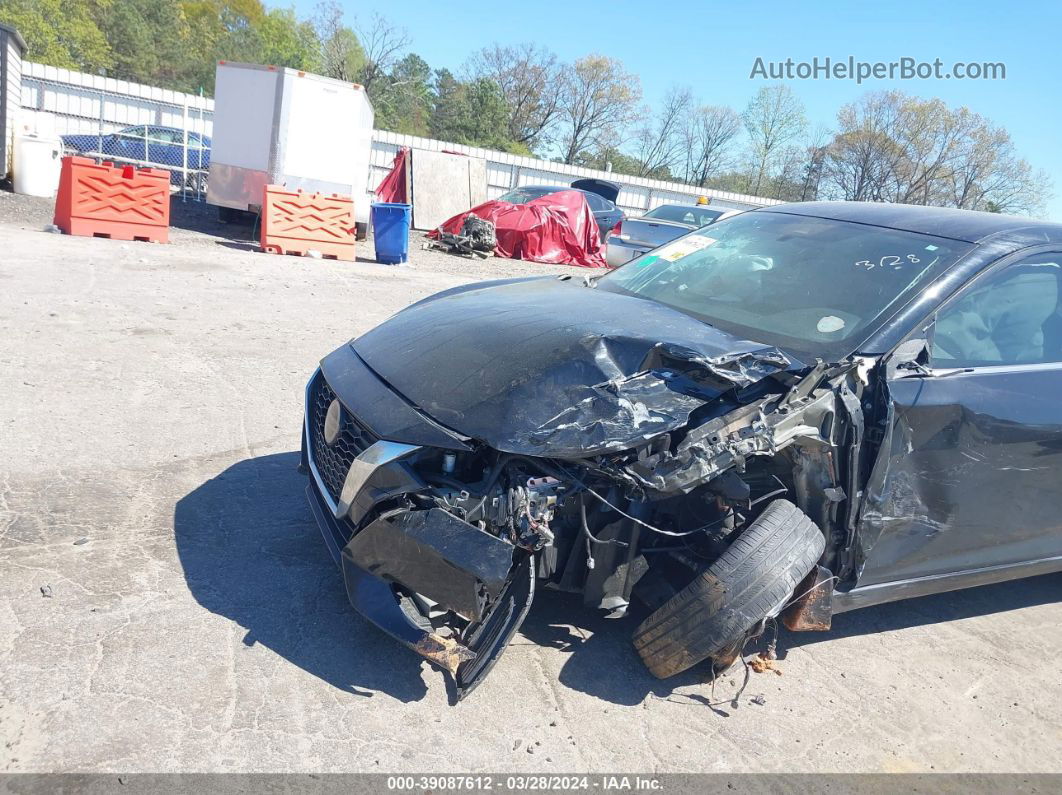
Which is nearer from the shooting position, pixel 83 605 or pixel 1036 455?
pixel 83 605

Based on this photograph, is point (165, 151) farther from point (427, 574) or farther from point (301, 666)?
point (427, 574)

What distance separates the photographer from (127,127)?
2116cm

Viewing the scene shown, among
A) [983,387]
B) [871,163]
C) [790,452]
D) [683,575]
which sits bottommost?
[683,575]

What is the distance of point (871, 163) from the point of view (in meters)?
41.6

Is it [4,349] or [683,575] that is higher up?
[683,575]

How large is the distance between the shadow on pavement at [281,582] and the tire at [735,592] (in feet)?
2.87

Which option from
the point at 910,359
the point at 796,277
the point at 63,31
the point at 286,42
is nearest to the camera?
the point at 910,359

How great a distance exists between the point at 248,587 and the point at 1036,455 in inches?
129

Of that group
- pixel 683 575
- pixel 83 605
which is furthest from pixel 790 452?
pixel 83 605

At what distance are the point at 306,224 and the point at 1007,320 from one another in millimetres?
11948

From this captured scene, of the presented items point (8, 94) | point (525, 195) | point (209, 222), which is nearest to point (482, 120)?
point (525, 195)

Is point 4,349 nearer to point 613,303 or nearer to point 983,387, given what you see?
point 613,303

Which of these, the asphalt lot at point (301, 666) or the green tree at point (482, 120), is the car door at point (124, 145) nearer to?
the asphalt lot at point (301, 666)

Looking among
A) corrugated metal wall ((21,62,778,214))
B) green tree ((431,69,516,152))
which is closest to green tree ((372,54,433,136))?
green tree ((431,69,516,152))
